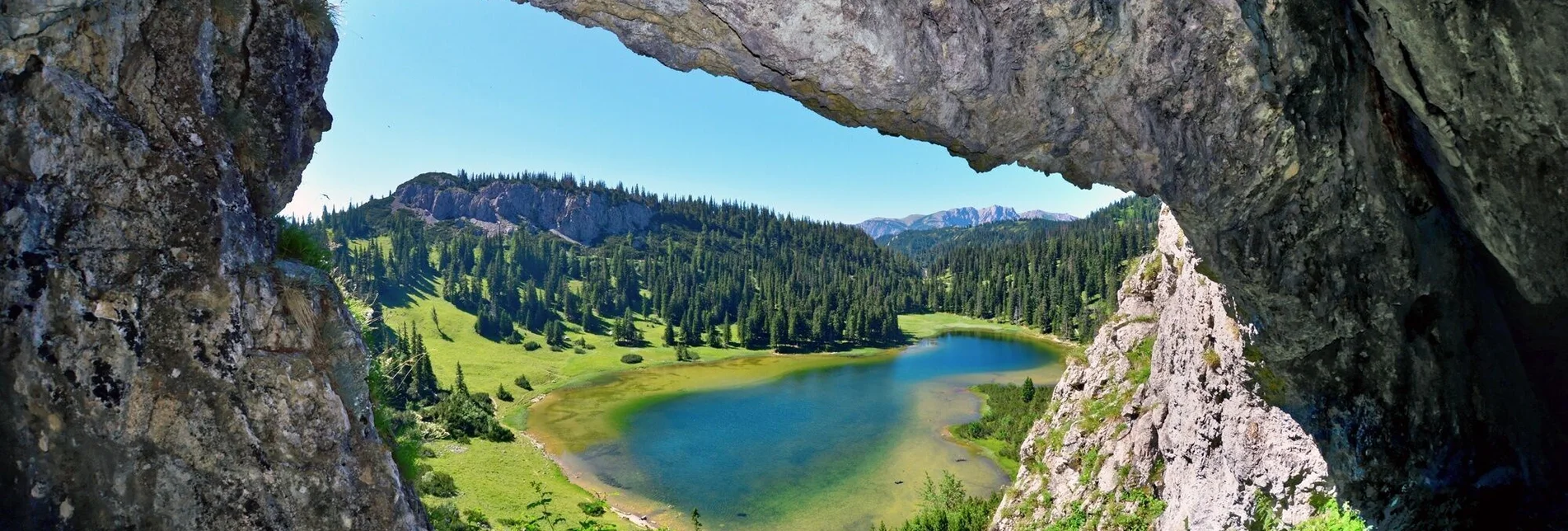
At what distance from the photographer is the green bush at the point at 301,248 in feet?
21.7

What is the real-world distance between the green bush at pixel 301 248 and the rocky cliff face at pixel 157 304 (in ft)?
0.88

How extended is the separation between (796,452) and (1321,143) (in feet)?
131

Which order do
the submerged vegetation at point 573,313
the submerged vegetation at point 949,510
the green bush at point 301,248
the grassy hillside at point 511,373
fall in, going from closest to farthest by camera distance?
the green bush at point 301,248 → the submerged vegetation at point 949,510 → the grassy hillside at point 511,373 → the submerged vegetation at point 573,313

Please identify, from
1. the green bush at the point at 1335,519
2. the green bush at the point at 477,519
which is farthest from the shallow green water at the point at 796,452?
the green bush at the point at 1335,519

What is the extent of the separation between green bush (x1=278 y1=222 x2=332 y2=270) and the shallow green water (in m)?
28.2

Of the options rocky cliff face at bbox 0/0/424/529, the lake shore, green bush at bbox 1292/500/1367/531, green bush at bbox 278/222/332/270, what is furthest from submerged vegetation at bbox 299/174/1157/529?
green bush at bbox 1292/500/1367/531

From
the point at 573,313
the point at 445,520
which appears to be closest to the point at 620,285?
the point at 573,313

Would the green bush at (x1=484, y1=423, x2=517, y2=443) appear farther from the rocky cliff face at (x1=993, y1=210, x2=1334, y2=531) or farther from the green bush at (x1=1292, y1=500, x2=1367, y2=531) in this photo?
the green bush at (x1=1292, y1=500, x2=1367, y2=531)

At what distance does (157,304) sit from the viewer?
215 inches

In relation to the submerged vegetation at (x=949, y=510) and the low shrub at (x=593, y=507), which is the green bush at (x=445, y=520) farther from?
the submerged vegetation at (x=949, y=510)

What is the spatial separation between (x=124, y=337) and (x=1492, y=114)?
13090 millimetres

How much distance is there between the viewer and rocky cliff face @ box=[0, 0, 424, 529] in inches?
203

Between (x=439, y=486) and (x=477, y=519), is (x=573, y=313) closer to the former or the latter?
(x=439, y=486)

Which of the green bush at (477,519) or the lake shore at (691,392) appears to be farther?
the lake shore at (691,392)
